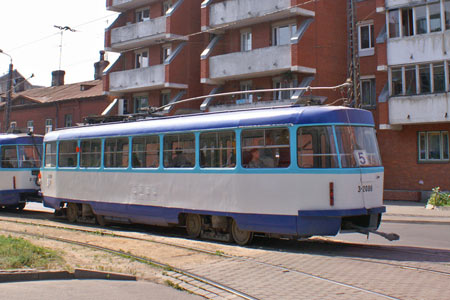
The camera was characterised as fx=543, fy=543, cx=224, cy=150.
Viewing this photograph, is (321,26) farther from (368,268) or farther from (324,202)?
(368,268)

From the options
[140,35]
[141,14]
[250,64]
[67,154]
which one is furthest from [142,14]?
[67,154]

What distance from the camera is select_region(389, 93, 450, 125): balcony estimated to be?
79.4 feet

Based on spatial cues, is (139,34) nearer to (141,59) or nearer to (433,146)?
(141,59)

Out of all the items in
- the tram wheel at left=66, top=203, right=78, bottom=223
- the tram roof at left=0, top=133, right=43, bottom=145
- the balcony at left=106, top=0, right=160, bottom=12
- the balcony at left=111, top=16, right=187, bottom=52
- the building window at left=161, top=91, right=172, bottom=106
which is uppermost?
the balcony at left=106, top=0, right=160, bottom=12

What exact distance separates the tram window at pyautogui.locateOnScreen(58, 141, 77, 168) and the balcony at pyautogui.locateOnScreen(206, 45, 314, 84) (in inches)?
526

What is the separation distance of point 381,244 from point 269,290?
17.4ft

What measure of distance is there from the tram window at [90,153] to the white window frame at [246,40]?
16311 millimetres

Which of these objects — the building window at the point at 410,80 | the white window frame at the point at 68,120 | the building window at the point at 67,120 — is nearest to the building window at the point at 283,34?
the building window at the point at 410,80

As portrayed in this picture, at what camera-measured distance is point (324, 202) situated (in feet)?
33.3

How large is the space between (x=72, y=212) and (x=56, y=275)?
897 cm

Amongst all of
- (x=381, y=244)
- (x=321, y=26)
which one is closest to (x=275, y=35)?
(x=321, y=26)

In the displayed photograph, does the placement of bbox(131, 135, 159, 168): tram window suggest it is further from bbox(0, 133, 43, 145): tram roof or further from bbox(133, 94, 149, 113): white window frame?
bbox(133, 94, 149, 113): white window frame

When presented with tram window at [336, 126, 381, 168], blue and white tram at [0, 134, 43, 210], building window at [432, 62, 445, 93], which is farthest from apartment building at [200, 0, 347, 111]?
tram window at [336, 126, 381, 168]

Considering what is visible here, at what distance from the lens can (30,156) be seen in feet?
64.8
